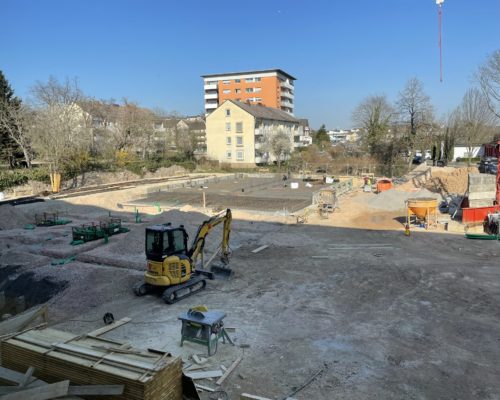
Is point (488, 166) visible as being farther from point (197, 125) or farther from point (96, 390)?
point (197, 125)

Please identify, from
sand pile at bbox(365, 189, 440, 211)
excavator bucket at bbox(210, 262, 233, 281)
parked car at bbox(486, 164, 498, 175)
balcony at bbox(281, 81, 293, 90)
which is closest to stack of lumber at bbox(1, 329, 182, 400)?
excavator bucket at bbox(210, 262, 233, 281)

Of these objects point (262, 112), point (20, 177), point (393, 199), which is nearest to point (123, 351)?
point (393, 199)

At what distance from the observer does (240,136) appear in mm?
59250

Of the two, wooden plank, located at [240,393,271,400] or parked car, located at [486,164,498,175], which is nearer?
wooden plank, located at [240,393,271,400]

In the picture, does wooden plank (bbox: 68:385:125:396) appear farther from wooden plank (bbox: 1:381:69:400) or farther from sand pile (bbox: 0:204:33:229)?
sand pile (bbox: 0:204:33:229)

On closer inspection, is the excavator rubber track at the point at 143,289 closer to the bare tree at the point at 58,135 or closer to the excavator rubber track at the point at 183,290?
the excavator rubber track at the point at 183,290

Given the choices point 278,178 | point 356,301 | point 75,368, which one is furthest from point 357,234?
point 278,178

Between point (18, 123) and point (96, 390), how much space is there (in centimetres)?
3737

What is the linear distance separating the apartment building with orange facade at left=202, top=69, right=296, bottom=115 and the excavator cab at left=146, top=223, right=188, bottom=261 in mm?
75192

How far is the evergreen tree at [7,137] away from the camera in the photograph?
39.3m

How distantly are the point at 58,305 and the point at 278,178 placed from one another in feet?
118

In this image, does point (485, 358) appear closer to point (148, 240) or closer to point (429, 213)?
Answer: point (148, 240)

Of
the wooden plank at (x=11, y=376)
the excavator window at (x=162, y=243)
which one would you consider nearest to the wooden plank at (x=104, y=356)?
the wooden plank at (x=11, y=376)

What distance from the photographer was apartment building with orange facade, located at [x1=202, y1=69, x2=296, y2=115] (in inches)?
3462
